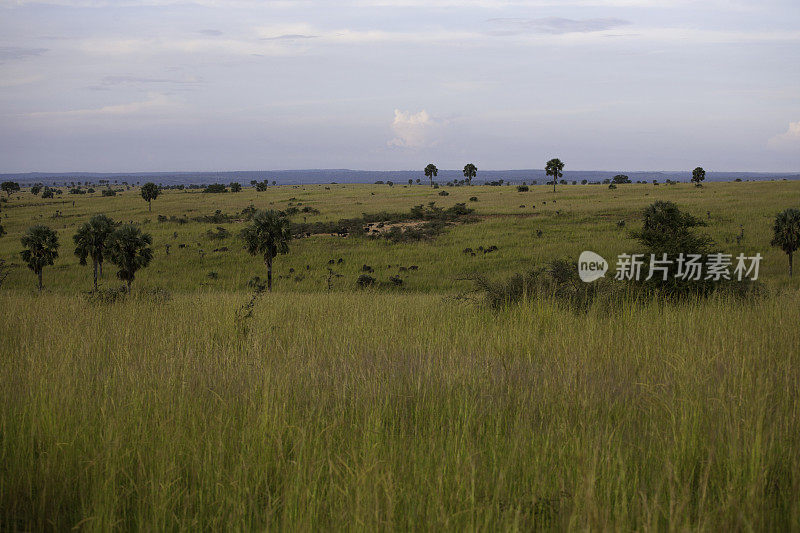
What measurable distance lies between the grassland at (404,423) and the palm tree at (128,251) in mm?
32181

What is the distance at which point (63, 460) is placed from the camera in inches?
143

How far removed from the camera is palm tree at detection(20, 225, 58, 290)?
1672 inches

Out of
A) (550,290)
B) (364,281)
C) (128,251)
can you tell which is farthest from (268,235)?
(550,290)

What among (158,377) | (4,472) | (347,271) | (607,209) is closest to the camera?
(4,472)

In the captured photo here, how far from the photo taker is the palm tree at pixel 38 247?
139 ft

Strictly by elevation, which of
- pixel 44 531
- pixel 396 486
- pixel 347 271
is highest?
pixel 396 486

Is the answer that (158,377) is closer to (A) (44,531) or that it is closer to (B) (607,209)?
(A) (44,531)

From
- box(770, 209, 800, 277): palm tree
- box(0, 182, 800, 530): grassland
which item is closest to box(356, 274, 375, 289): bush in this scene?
box(770, 209, 800, 277): palm tree

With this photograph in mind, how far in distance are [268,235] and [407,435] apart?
37.2 meters

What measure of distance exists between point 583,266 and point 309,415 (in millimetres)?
10214

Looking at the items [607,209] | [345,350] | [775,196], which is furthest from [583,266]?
[775,196]

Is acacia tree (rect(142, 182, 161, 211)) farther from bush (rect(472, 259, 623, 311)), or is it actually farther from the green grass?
bush (rect(472, 259, 623, 311))

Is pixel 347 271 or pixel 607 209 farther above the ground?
pixel 607 209

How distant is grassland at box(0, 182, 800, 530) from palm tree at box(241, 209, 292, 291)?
103 ft
